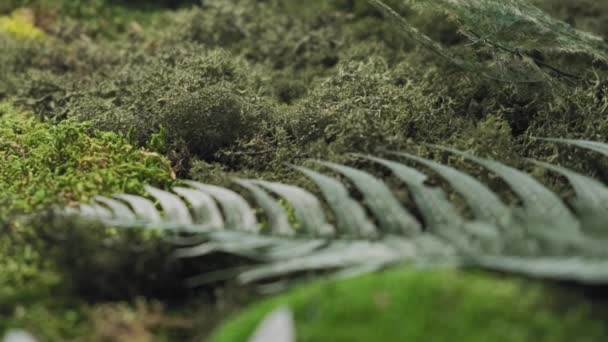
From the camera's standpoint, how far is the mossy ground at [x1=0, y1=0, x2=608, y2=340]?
2.36m

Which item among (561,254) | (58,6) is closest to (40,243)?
(561,254)

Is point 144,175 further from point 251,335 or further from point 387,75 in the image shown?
point 387,75

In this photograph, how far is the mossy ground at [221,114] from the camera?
2.36 metres

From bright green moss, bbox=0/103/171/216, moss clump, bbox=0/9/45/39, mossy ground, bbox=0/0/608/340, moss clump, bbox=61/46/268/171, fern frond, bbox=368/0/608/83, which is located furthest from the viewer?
moss clump, bbox=0/9/45/39

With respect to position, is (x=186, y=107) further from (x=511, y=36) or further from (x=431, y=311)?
(x=431, y=311)

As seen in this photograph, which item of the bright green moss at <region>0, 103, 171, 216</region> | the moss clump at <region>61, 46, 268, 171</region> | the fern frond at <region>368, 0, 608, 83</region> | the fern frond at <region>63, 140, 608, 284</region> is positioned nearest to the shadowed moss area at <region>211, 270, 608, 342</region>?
the fern frond at <region>63, 140, 608, 284</region>

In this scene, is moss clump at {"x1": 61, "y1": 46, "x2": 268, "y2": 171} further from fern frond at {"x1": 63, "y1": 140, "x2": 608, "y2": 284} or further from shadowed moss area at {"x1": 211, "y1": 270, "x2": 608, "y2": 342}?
shadowed moss area at {"x1": 211, "y1": 270, "x2": 608, "y2": 342}

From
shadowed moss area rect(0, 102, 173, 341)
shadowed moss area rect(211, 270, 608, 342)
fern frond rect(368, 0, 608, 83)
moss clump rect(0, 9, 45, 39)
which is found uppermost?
fern frond rect(368, 0, 608, 83)

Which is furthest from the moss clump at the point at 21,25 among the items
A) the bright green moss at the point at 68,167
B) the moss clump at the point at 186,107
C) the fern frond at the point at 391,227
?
the fern frond at the point at 391,227

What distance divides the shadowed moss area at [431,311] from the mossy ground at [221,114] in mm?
400

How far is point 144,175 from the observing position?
2.87 meters

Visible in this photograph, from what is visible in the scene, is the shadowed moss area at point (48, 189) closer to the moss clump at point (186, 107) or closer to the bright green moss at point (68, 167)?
the bright green moss at point (68, 167)

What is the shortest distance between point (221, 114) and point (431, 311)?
171cm

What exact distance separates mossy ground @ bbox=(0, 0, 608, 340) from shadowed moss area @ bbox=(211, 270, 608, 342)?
0.40 meters
